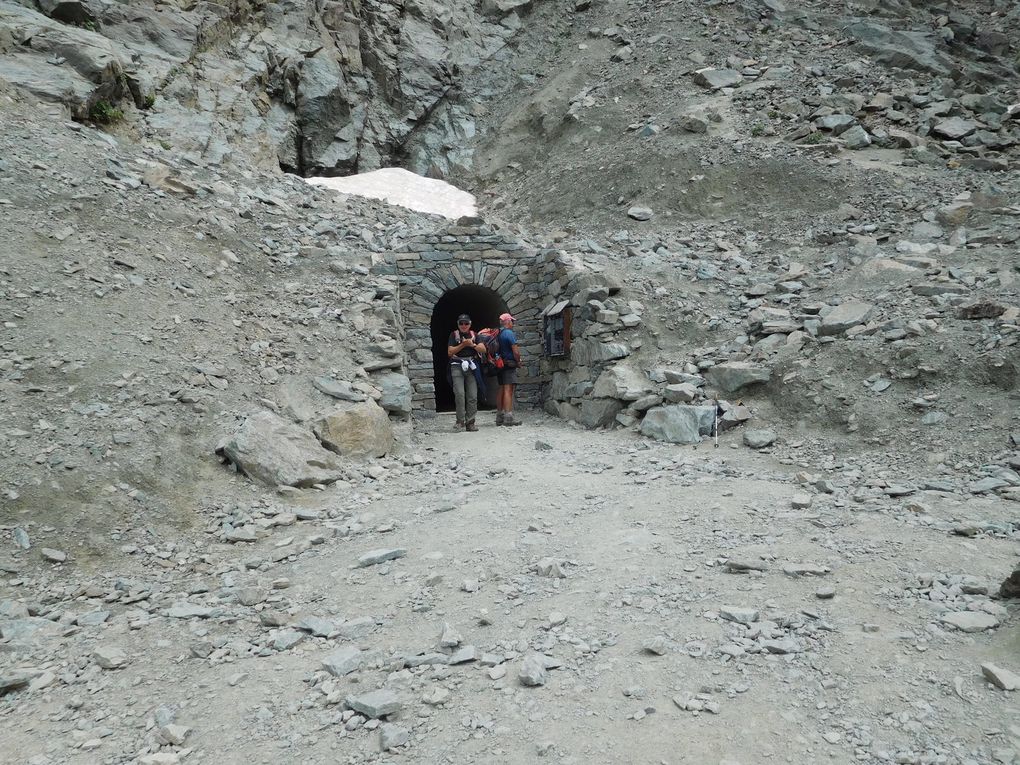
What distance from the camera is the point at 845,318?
8328 mm

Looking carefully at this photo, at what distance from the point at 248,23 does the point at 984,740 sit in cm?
2087

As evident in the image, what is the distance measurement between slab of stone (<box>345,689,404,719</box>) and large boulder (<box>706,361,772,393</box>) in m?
6.39

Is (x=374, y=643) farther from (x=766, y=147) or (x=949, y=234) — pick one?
(x=766, y=147)

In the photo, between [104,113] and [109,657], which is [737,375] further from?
[104,113]

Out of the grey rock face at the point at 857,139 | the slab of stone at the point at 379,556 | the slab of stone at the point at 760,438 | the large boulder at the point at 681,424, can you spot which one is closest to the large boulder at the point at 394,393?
the large boulder at the point at 681,424

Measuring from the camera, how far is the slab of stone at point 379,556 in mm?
4845

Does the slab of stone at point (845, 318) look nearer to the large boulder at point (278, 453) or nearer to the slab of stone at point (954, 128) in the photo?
the large boulder at point (278, 453)

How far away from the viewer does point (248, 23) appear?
57.3 ft

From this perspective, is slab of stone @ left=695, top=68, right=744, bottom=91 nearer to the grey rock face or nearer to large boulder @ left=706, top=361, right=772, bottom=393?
the grey rock face

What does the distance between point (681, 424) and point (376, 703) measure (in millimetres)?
5754

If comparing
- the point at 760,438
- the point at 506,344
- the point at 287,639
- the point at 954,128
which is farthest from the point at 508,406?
the point at 954,128

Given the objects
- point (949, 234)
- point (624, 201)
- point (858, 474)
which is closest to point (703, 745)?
point (858, 474)

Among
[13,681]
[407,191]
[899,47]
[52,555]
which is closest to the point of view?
[13,681]

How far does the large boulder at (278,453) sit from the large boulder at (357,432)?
0.28m
